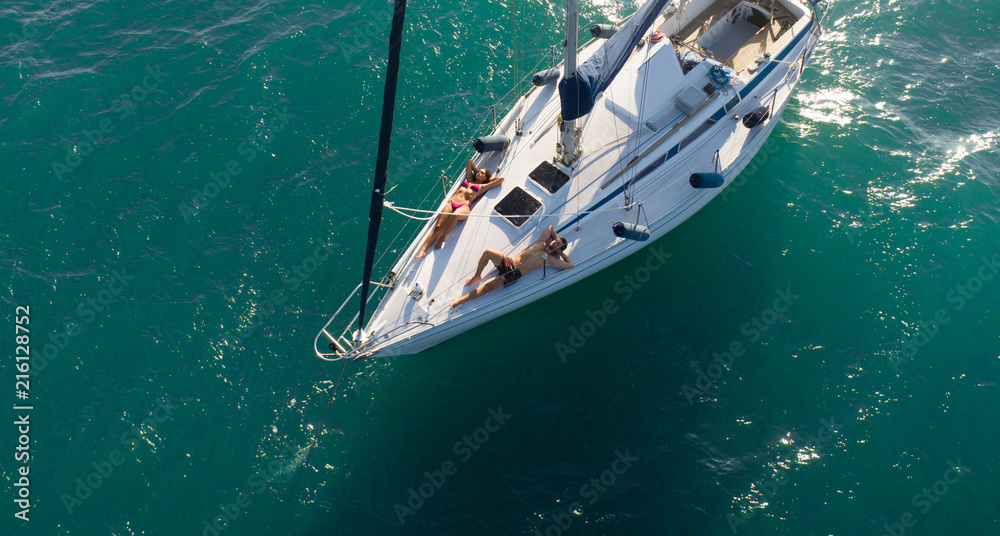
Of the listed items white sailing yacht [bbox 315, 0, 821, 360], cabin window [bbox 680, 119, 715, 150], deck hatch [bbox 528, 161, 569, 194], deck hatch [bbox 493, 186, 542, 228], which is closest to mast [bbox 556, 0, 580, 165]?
white sailing yacht [bbox 315, 0, 821, 360]

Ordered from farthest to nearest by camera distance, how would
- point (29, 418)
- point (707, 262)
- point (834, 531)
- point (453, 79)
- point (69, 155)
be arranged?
point (453, 79) < point (69, 155) < point (707, 262) < point (29, 418) < point (834, 531)

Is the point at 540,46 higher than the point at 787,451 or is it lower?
higher

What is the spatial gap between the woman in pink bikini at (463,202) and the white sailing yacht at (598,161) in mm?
256

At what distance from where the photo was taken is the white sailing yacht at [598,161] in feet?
68.8

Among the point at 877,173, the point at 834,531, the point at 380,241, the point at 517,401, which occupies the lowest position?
the point at 834,531

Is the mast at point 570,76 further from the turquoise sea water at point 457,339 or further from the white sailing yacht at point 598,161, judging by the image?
the turquoise sea water at point 457,339

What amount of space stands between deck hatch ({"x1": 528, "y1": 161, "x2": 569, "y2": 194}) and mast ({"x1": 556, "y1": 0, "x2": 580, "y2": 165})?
0.47 meters

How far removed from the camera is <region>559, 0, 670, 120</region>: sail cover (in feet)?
69.3

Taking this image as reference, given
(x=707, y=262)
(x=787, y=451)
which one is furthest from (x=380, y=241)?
(x=787, y=451)

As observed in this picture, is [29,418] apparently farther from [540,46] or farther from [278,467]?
[540,46]

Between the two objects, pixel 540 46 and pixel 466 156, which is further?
pixel 540 46

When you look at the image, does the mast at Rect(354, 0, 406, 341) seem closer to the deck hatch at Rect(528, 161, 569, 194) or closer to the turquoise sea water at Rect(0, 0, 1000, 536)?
the turquoise sea water at Rect(0, 0, 1000, 536)

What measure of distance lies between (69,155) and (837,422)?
98.2ft

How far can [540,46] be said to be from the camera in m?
30.8
